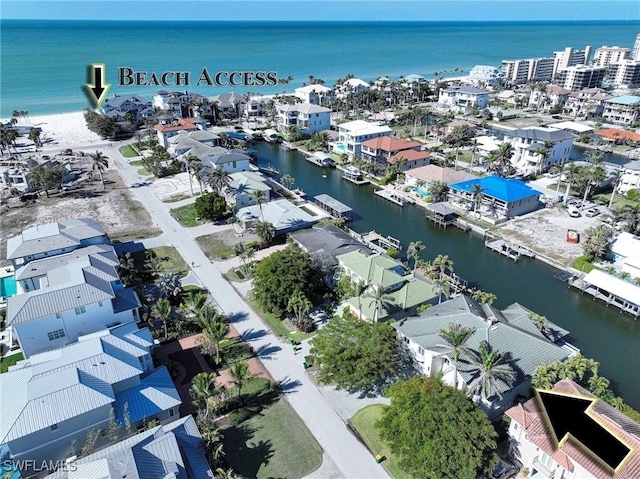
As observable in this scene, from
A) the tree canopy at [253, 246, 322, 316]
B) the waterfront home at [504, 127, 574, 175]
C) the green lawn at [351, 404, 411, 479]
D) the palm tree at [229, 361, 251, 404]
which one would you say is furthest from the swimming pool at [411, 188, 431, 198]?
the palm tree at [229, 361, 251, 404]

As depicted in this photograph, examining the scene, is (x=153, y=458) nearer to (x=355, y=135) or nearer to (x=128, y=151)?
(x=355, y=135)

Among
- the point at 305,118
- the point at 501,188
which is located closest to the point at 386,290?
the point at 501,188

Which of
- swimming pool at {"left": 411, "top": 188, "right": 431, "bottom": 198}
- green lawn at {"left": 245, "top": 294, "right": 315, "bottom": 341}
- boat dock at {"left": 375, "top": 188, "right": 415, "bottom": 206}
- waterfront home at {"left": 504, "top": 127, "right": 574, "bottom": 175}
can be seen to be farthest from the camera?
waterfront home at {"left": 504, "top": 127, "right": 574, "bottom": 175}

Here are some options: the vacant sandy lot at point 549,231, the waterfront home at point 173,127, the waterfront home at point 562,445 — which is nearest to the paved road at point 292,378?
the waterfront home at point 562,445

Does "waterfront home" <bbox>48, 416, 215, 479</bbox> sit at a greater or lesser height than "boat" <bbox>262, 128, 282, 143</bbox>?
lesser

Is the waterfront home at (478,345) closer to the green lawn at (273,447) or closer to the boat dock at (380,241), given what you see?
the green lawn at (273,447)

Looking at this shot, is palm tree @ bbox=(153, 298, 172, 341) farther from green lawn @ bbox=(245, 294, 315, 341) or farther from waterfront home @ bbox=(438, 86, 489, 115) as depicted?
waterfront home @ bbox=(438, 86, 489, 115)

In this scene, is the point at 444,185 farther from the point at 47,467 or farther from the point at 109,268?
the point at 47,467

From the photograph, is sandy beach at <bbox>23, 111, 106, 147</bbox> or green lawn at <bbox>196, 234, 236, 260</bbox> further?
sandy beach at <bbox>23, 111, 106, 147</bbox>
